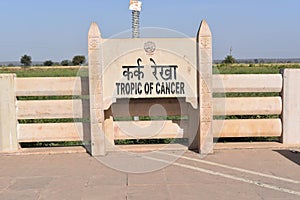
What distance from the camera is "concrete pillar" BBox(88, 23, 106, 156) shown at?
20.2 feet

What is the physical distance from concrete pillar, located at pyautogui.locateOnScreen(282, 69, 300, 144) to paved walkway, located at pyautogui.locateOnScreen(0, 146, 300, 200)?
0.49 metres

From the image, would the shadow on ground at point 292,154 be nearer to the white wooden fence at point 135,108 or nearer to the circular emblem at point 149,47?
the white wooden fence at point 135,108

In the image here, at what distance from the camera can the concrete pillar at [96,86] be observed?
6.14 m

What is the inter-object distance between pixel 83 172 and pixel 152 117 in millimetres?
1836

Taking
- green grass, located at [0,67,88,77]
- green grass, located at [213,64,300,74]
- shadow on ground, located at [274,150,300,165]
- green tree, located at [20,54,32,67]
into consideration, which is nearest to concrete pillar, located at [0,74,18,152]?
green grass, located at [0,67,88,77]

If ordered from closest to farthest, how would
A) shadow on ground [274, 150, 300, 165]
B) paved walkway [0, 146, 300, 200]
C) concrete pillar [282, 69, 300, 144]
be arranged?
paved walkway [0, 146, 300, 200] → shadow on ground [274, 150, 300, 165] → concrete pillar [282, 69, 300, 144]

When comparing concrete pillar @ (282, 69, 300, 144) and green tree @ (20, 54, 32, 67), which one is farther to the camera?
green tree @ (20, 54, 32, 67)

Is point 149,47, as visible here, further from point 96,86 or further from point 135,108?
point 135,108

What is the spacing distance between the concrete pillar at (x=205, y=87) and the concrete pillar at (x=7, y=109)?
10.3ft

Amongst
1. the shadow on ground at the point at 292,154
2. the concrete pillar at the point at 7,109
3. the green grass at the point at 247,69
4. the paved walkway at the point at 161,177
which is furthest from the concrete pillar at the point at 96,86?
the shadow on ground at the point at 292,154

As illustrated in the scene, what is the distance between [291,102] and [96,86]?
339 cm

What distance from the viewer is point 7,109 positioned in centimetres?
659

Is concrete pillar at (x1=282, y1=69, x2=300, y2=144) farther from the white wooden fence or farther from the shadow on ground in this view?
the shadow on ground

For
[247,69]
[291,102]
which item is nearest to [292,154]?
[291,102]
